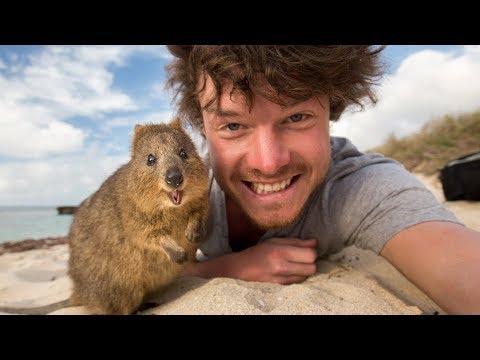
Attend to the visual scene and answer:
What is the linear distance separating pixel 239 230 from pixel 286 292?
1.42m

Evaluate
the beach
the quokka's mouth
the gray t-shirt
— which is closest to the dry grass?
the beach

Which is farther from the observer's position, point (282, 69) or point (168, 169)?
point (282, 69)

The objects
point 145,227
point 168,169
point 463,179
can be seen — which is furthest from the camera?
point 463,179

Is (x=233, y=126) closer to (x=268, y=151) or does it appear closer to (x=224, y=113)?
(x=224, y=113)

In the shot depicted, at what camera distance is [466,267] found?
7.91 ft

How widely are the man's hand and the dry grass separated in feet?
26.4

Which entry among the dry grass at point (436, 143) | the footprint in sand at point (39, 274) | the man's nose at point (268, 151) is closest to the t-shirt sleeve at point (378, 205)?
the man's nose at point (268, 151)

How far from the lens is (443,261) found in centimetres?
254

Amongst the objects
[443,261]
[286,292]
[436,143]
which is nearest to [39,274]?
[286,292]

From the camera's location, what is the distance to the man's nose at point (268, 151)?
294 centimetres

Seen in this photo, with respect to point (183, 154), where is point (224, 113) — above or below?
above
